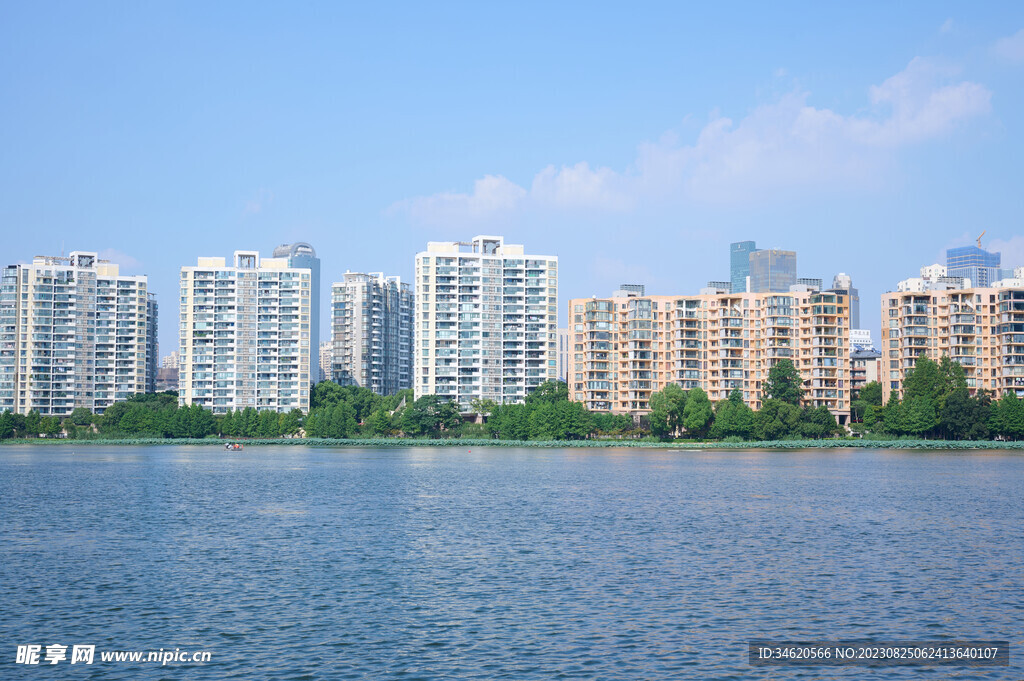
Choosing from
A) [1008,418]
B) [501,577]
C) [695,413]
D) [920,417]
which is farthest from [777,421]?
[501,577]

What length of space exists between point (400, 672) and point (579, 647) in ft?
19.9

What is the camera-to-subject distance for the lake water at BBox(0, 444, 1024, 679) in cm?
3103

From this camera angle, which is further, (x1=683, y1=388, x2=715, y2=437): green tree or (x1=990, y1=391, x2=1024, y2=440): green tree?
(x1=683, y1=388, x2=715, y2=437): green tree

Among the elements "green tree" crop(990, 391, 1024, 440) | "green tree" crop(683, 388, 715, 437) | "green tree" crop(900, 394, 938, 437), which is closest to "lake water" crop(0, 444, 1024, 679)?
"green tree" crop(900, 394, 938, 437)

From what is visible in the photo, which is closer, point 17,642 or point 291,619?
point 17,642

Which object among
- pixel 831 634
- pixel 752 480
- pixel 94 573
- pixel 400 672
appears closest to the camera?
pixel 400 672

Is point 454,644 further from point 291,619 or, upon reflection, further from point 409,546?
point 409,546

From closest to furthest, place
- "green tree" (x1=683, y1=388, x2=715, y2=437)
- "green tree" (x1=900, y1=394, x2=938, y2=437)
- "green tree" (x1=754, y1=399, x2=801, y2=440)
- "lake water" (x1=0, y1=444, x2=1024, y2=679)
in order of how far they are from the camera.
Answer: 1. "lake water" (x1=0, y1=444, x2=1024, y2=679)
2. "green tree" (x1=900, y1=394, x2=938, y2=437)
3. "green tree" (x1=754, y1=399, x2=801, y2=440)
4. "green tree" (x1=683, y1=388, x2=715, y2=437)

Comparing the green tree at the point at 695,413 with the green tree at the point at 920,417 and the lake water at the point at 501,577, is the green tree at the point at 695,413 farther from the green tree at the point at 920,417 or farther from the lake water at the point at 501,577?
the lake water at the point at 501,577

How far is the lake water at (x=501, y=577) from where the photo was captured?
1222 inches

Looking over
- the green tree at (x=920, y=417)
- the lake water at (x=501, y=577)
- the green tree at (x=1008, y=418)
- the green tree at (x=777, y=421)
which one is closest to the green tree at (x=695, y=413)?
the green tree at (x=777, y=421)

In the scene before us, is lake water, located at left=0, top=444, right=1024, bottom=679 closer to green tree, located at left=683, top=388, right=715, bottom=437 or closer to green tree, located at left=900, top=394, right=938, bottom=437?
green tree, located at left=900, top=394, right=938, bottom=437

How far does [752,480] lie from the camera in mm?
103312

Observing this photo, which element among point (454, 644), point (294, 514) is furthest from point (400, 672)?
point (294, 514)
